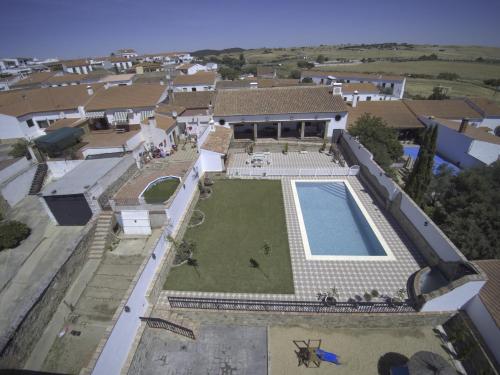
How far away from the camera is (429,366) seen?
28.4ft

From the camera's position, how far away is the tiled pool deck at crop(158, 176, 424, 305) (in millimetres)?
12609

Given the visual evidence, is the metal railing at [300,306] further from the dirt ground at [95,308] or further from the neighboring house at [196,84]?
the neighboring house at [196,84]

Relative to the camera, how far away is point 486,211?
1427cm

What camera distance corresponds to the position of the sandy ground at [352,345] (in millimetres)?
10156

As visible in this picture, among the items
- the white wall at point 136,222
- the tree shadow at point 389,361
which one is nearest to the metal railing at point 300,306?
the tree shadow at point 389,361

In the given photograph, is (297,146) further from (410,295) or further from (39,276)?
(39,276)

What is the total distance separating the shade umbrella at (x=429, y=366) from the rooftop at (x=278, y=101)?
24981mm

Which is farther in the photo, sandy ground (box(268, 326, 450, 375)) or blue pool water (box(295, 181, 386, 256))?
blue pool water (box(295, 181, 386, 256))

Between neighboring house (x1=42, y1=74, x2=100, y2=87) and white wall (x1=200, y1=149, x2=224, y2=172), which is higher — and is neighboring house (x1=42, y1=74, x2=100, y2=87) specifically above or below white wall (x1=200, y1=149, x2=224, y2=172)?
above

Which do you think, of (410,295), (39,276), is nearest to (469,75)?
(410,295)

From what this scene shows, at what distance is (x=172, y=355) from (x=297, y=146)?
24536mm

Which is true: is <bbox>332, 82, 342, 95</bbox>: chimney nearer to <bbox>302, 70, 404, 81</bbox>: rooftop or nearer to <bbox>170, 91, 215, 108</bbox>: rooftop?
<bbox>170, 91, 215, 108</bbox>: rooftop

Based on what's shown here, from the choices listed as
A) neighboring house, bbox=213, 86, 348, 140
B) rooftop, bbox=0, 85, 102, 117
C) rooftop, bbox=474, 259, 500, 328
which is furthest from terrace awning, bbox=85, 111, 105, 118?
rooftop, bbox=474, 259, 500, 328

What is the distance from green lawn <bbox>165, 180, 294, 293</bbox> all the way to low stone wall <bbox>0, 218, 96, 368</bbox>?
557 cm
